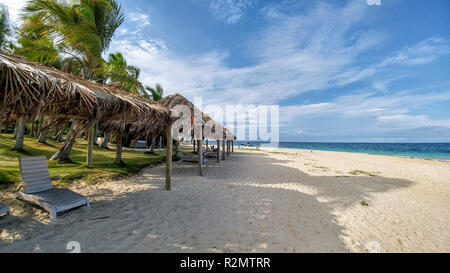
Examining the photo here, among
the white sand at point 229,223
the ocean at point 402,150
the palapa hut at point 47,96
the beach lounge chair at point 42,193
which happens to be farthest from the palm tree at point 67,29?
the ocean at point 402,150

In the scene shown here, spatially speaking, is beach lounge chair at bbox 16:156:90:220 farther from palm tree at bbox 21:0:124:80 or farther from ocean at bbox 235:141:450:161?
ocean at bbox 235:141:450:161

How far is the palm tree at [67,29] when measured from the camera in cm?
734

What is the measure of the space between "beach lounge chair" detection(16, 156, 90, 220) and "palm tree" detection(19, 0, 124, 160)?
3806 mm

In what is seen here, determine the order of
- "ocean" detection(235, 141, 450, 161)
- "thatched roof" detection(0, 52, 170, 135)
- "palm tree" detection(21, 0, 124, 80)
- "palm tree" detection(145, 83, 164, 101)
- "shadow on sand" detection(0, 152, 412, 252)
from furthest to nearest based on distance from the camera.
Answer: "ocean" detection(235, 141, 450, 161) → "palm tree" detection(145, 83, 164, 101) → "palm tree" detection(21, 0, 124, 80) → "shadow on sand" detection(0, 152, 412, 252) → "thatched roof" detection(0, 52, 170, 135)

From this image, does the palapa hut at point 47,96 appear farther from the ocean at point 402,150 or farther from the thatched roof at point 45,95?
the ocean at point 402,150

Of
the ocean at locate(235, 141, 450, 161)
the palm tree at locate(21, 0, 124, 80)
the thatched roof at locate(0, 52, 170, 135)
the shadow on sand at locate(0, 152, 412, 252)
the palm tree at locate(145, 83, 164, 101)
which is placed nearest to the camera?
the thatched roof at locate(0, 52, 170, 135)

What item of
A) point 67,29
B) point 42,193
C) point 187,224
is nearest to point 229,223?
point 187,224

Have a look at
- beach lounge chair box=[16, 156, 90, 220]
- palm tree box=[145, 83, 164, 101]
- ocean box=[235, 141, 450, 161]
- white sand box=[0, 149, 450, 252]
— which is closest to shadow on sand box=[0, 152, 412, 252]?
white sand box=[0, 149, 450, 252]

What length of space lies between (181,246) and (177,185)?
365 centimetres

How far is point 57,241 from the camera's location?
2.69 m

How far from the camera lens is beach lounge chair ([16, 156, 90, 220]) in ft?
11.6
